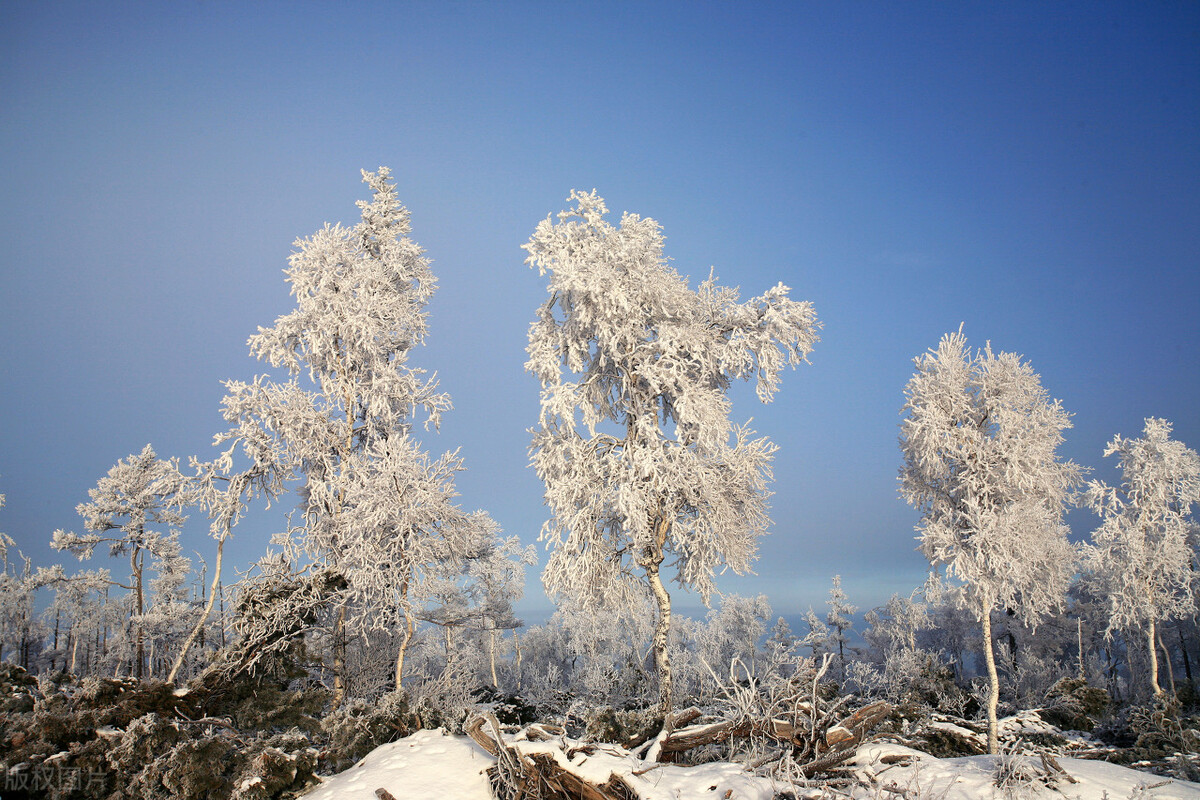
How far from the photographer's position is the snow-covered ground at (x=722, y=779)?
712cm

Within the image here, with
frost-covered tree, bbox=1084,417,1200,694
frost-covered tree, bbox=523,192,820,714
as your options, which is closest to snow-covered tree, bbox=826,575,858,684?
frost-covered tree, bbox=1084,417,1200,694

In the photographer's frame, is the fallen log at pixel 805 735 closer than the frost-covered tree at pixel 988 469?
Yes

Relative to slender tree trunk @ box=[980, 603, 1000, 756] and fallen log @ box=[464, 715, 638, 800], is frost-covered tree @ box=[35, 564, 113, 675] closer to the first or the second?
fallen log @ box=[464, 715, 638, 800]

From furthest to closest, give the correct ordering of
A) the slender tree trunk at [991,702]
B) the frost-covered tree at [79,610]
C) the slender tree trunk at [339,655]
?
the frost-covered tree at [79,610] → the slender tree trunk at [339,655] → the slender tree trunk at [991,702]

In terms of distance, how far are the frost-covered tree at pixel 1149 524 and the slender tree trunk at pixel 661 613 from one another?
1653 centimetres

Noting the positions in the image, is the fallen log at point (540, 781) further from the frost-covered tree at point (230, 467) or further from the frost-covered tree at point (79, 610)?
the frost-covered tree at point (79, 610)

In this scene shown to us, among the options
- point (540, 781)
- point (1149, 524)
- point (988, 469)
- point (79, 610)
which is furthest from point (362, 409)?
point (79, 610)

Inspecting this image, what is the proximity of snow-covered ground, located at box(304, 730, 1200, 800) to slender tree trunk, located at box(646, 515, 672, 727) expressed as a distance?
3.95 meters

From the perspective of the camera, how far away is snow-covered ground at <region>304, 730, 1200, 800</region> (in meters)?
7.12

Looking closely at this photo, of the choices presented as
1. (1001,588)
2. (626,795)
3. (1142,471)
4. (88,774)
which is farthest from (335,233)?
(1142,471)

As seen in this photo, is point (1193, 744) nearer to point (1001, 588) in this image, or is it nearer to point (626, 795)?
point (1001, 588)

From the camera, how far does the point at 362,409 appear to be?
631 inches

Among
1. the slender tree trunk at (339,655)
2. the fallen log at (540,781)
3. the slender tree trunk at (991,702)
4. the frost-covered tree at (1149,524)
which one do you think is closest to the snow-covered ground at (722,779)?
the fallen log at (540,781)

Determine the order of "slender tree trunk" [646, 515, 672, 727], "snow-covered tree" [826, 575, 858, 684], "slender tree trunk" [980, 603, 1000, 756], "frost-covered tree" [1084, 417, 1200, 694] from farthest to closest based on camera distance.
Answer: "snow-covered tree" [826, 575, 858, 684]
"frost-covered tree" [1084, 417, 1200, 694]
"slender tree trunk" [646, 515, 672, 727]
"slender tree trunk" [980, 603, 1000, 756]
